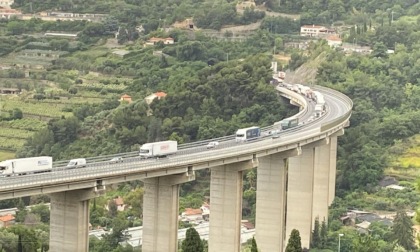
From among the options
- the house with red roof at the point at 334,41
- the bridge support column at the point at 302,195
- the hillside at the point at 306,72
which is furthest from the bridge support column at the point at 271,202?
the house with red roof at the point at 334,41

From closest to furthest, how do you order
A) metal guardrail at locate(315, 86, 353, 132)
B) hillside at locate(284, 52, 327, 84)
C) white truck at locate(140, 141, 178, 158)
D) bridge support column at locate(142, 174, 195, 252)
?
1. bridge support column at locate(142, 174, 195, 252)
2. white truck at locate(140, 141, 178, 158)
3. metal guardrail at locate(315, 86, 353, 132)
4. hillside at locate(284, 52, 327, 84)

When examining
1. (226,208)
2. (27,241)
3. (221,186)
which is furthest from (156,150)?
(27,241)

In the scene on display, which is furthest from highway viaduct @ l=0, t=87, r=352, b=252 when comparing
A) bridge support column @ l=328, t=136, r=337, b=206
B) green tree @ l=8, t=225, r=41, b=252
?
green tree @ l=8, t=225, r=41, b=252

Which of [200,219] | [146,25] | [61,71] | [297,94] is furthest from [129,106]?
[146,25]

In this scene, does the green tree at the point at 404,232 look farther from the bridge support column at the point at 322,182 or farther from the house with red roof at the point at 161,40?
the house with red roof at the point at 161,40

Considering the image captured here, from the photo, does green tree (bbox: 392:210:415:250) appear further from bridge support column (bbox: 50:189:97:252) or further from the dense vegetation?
bridge support column (bbox: 50:189:97:252)

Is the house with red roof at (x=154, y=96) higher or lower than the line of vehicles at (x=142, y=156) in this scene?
lower

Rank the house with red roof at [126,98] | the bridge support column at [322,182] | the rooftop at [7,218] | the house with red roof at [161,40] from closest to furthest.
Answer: the rooftop at [7,218] < the bridge support column at [322,182] < the house with red roof at [126,98] < the house with red roof at [161,40]

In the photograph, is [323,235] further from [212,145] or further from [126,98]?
[126,98]
